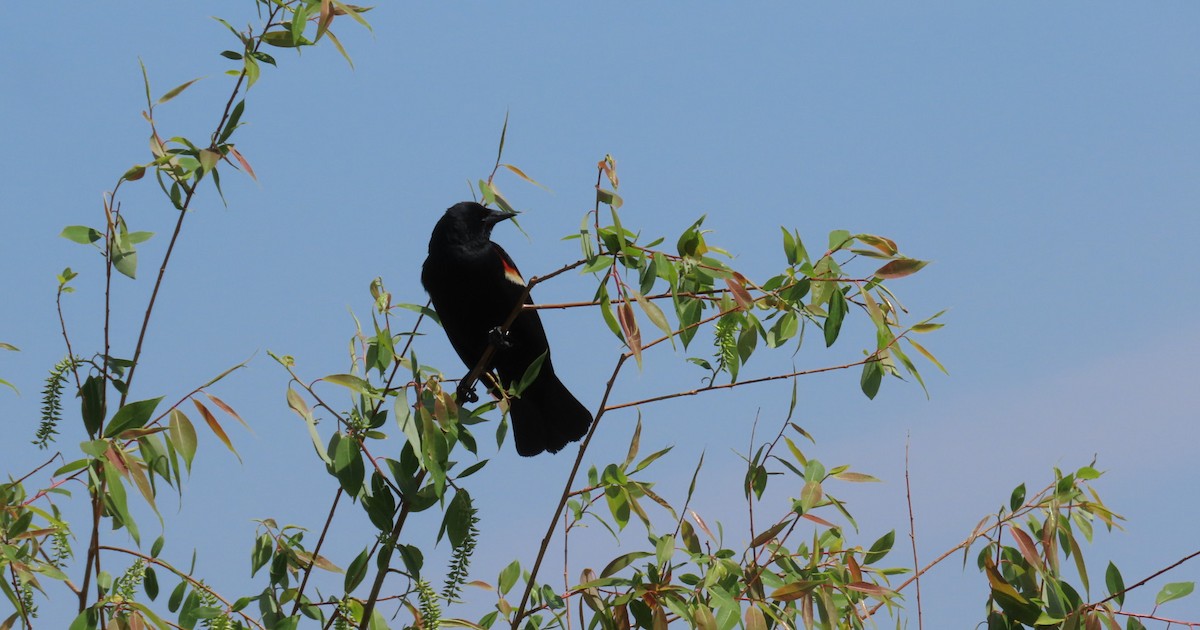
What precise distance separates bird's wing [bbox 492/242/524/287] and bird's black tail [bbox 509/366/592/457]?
39cm

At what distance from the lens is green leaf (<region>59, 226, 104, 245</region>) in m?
2.20

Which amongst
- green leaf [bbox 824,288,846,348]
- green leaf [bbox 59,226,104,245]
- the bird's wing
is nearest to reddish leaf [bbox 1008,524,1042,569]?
green leaf [bbox 824,288,846,348]

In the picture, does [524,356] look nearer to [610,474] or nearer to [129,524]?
[610,474]

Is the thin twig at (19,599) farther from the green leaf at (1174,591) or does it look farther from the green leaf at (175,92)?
the green leaf at (1174,591)

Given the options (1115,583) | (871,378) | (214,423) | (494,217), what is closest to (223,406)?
(214,423)

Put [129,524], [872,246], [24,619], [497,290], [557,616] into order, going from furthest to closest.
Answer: [497,290]
[557,616]
[872,246]
[24,619]
[129,524]

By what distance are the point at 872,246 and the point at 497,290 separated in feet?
6.82

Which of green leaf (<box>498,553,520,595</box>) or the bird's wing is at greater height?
the bird's wing

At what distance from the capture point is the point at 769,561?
2334 millimetres

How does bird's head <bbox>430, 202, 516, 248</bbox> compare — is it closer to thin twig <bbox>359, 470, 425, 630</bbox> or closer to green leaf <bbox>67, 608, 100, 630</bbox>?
thin twig <bbox>359, 470, 425, 630</bbox>

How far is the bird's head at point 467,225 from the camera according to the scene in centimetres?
418

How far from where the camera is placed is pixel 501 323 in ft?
13.5

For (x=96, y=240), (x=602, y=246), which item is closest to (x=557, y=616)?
(x=602, y=246)

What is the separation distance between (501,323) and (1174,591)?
241 cm
